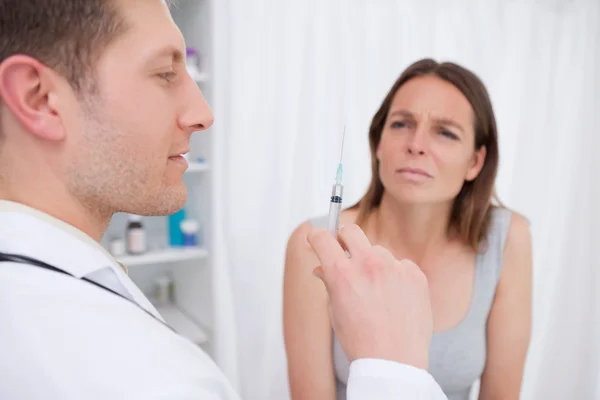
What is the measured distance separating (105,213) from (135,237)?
3.27ft

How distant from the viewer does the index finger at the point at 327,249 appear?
0.54 m

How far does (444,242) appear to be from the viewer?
1.16 metres

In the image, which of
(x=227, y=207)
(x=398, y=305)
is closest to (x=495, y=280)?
(x=398, y=305)

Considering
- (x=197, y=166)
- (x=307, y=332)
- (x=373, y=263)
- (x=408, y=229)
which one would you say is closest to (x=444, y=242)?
(x=408, y=229)

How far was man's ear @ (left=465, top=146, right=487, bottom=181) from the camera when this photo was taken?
3.71 feet

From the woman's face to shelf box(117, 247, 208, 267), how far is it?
740mm

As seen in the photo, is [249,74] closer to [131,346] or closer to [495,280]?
[495,280]

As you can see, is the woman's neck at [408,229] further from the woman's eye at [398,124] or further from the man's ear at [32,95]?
the man's ear at [32,95]

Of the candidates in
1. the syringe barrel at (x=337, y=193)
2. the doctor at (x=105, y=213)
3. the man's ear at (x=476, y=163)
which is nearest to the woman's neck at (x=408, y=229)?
the man's ear at (x=476, y=163)

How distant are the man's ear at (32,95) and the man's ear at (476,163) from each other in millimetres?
940

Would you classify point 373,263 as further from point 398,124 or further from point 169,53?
point 398,124

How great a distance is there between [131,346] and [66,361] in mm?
50

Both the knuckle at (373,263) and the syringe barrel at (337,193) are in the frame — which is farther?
the syringe barrel at (337,193)

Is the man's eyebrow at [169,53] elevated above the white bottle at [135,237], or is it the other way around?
the man's eyebrow at [169,53]
